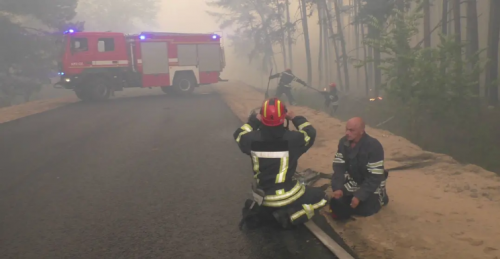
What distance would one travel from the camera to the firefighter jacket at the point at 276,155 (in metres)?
4.52

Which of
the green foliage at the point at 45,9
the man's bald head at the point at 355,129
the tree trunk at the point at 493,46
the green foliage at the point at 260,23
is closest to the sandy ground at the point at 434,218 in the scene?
the man's bald head at the point at 355,129

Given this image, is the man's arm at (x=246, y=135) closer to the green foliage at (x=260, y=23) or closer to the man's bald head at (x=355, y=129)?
the man's bald head at (x=355, y=129)

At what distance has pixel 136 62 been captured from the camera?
22.2m

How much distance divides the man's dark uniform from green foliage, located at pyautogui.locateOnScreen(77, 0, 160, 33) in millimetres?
62634

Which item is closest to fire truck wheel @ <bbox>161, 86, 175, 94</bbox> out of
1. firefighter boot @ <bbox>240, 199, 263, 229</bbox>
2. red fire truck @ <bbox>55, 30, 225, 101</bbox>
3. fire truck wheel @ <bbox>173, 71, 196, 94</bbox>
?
red fire truck @ <bbox>55, 30, 225, 101</bbox>

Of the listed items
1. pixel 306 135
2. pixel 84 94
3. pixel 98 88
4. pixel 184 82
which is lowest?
pixel 306 135

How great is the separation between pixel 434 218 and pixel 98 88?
1870 centimetres

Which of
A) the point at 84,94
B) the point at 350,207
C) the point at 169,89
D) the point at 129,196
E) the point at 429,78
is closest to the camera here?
the point at 350,207

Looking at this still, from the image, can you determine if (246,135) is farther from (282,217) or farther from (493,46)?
(493,46)

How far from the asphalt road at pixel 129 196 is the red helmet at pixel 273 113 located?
1178 mm

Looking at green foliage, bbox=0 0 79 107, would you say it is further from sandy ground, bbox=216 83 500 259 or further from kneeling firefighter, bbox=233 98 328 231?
kneeling firefighter, bbox=233 98 328 231

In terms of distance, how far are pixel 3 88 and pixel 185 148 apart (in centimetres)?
2462

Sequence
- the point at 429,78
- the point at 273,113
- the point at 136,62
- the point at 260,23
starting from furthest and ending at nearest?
1. the point at 260,23
2. the point at 136,62
3. the point at 429,78
4. the point at 273,113

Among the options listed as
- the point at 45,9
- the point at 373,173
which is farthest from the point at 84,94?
the point at 373,173
